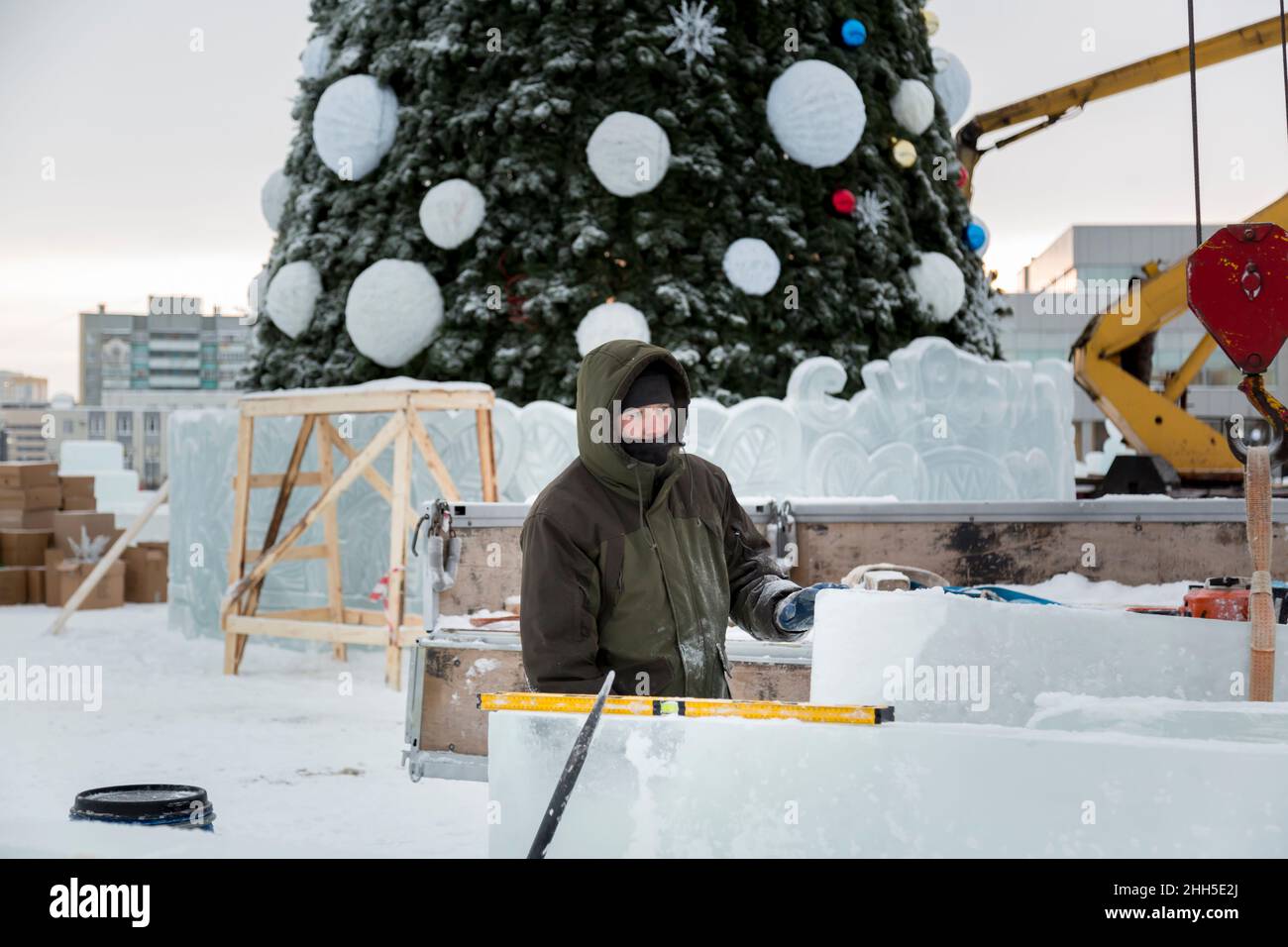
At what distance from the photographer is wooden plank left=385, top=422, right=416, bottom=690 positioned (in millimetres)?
8438

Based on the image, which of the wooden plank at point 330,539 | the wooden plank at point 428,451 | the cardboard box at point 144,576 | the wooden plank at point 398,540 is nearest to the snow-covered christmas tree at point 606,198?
the wooden plank at point 330,539

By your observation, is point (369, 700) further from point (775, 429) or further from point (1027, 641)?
point (1027, 641)

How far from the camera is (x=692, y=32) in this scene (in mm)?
10477

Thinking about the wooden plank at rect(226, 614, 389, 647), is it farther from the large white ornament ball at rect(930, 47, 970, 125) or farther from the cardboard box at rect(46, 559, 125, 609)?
the large white ornament ball at rect(930, 47, 970, 125)

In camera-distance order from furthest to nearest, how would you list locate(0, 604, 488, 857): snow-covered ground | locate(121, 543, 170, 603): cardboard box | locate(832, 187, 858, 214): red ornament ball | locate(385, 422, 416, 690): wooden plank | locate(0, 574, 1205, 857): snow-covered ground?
1. locate(121, 543, 170, 603): cardboard box
2. locate(832, 187, 858, 214): red ornament ball
3. locate(385, 422, 416, 690): wooden plank
4. locate(0, 574, 1205, 857): snow-covered ground
5. locate(0, 604, 488, 857): snow-covered ground

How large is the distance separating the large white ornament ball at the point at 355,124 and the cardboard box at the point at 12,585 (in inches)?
220

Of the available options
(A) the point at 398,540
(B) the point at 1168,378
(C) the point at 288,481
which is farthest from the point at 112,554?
(B) the point at 1168,378

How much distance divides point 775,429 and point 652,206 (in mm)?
2368

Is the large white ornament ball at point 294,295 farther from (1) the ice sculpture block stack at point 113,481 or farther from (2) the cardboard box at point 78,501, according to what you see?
(1) the ice sculpture block stack at point 113,481

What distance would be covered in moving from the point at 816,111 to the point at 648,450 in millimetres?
8211

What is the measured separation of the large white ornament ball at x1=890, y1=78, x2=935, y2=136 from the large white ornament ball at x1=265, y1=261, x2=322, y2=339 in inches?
205

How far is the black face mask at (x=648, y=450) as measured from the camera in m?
2.76

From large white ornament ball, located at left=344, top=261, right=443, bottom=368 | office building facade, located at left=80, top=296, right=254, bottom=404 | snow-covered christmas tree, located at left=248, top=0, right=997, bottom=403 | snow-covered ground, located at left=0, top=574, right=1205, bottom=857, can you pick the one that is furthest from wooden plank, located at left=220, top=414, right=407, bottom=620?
office building facade, located at left=80, top=296, right=254, bottom=404

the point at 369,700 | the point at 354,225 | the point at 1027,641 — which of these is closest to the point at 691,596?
the point at 1027,641
